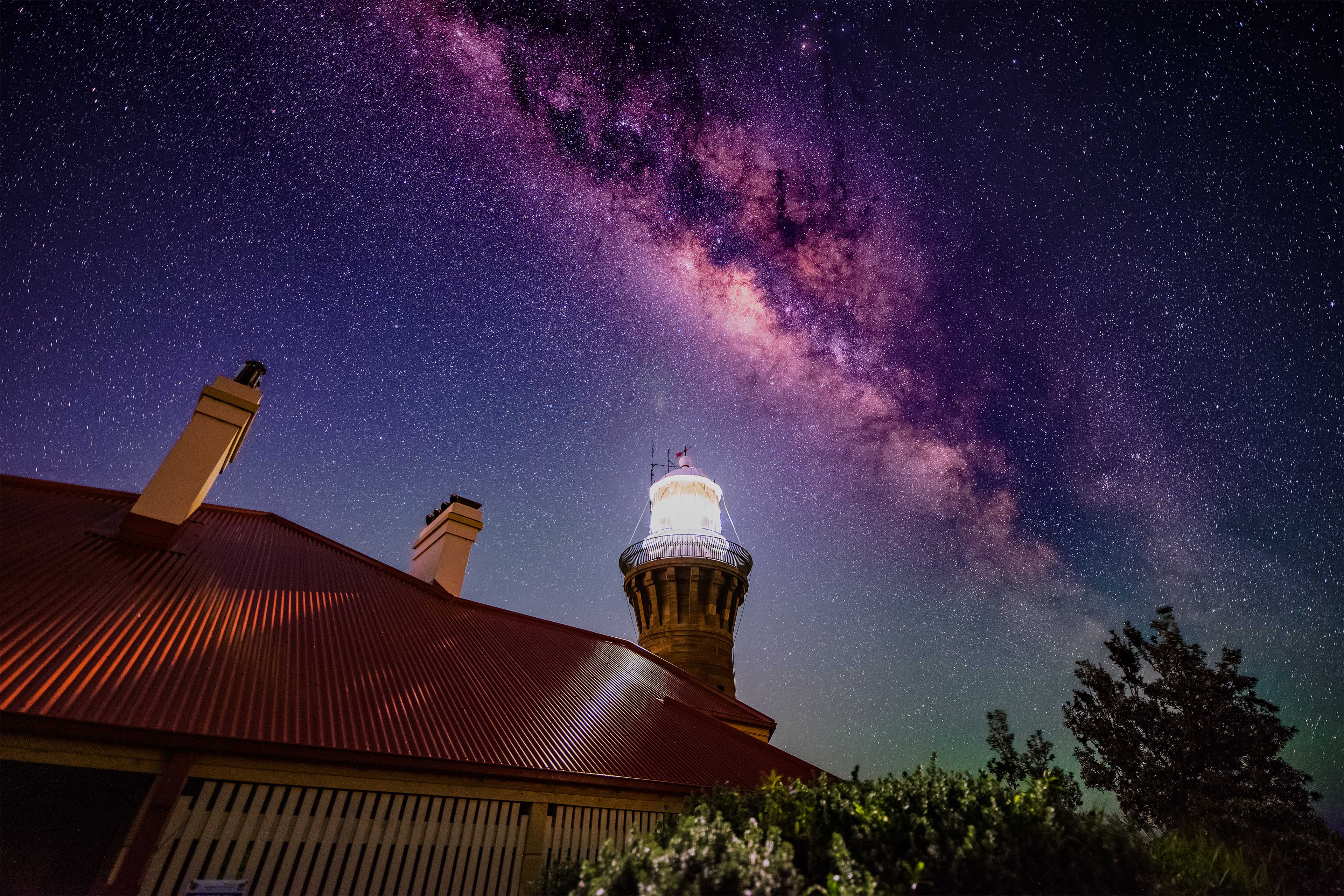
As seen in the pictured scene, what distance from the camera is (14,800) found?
8508mm

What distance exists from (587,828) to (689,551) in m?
17.9

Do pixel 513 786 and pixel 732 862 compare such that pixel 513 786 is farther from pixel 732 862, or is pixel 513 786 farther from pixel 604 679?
pixel 604 679

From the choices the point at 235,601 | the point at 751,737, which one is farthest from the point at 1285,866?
the point at 235,601

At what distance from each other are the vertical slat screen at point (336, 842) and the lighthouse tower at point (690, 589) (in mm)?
17283

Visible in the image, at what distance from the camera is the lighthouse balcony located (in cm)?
2742

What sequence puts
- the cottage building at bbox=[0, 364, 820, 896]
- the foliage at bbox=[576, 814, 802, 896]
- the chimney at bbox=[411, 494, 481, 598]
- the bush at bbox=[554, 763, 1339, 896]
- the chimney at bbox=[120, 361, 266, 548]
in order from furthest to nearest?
the chimney at bbox=[411, 494, 481, 598] → the chimney at bbox=[120, 361, 266, 548] → the cottage building at bbox=[0, 364, 820, 896] → the bush at bbox=[554, 763, 1339, 896] → the foliage at bbox=[576, 814, 802, 896]

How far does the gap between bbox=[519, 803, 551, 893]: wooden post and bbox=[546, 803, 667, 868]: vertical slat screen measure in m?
0.09

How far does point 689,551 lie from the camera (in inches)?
1083

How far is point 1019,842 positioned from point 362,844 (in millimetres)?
7585

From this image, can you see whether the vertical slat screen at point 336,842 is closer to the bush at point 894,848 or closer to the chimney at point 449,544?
the bush at point 894,848

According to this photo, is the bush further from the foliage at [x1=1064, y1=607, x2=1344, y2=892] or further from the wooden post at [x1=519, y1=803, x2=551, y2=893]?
the foliage at [x1=1064, y1=607, x2=1344, y2=892]

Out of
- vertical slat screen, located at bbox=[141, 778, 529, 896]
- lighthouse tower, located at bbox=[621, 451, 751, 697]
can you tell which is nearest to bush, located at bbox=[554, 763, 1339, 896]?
vertical slat screen, located at bbox=[141, 778, 529, 896]

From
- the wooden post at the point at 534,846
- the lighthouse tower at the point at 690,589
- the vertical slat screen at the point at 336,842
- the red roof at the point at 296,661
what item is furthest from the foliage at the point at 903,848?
the lighthouse tower at the point at 690,589

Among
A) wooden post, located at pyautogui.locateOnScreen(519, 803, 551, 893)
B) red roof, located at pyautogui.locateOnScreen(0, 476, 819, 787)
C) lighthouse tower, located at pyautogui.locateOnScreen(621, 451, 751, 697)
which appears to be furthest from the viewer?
lighthouse tower, located at pyautogui.locateOnScreen(621, 451, 751, 697)
